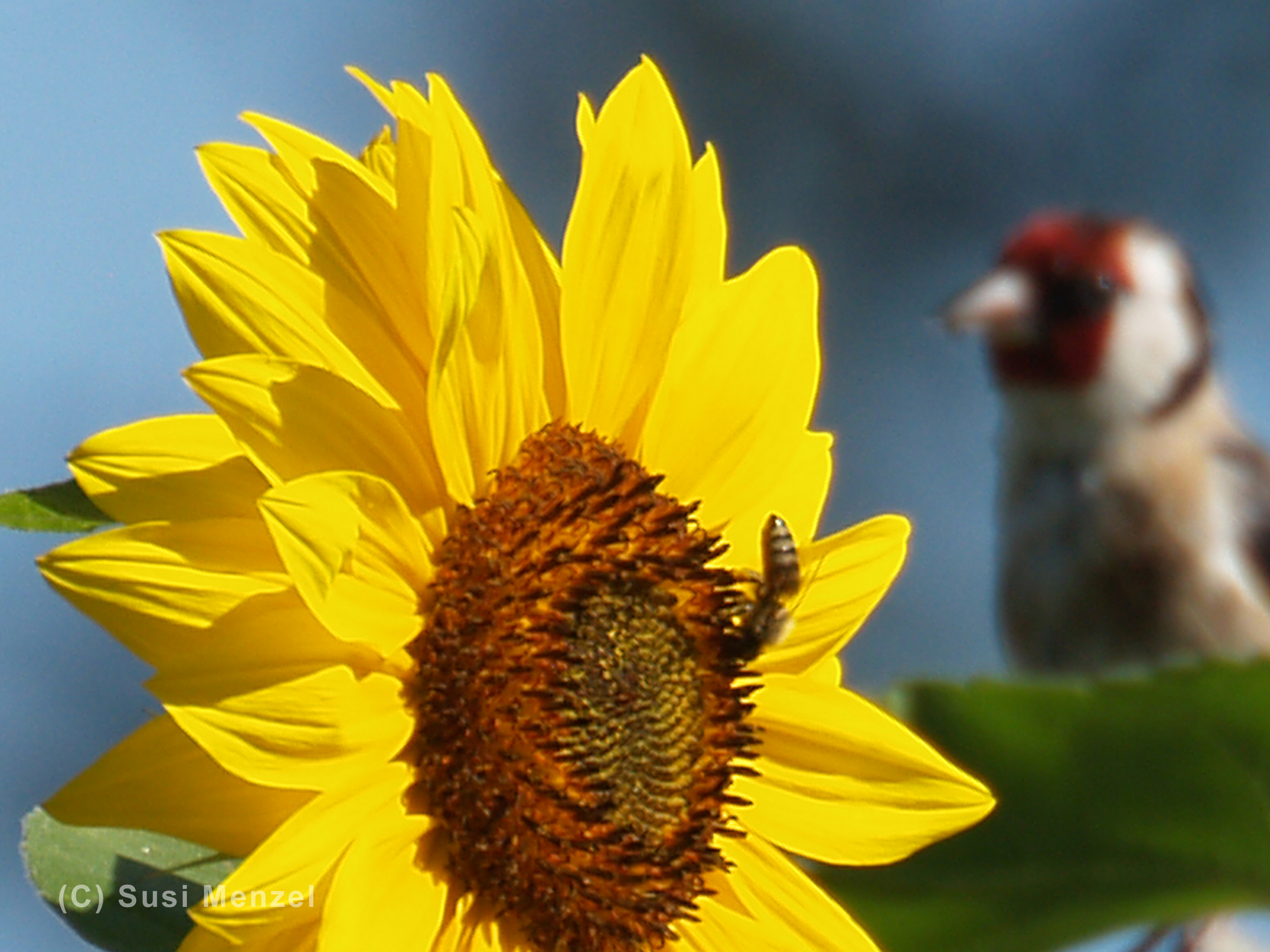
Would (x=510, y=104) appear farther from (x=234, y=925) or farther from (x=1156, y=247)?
(x=234, y=925)

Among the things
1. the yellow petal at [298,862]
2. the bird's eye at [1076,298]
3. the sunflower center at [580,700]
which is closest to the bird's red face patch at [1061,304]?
the bird's eye at [1076,298]

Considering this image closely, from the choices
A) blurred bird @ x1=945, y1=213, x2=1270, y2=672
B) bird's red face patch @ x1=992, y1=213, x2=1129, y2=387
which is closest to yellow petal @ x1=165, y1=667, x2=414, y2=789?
blurred bird @ x1=945, y1=213, x2=1270, y2=672

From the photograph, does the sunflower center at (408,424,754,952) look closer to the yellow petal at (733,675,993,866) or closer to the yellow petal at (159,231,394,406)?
the yellow petal at (733,675,993,866)

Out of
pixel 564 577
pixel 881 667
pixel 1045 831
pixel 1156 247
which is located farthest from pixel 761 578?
pixel 881 667

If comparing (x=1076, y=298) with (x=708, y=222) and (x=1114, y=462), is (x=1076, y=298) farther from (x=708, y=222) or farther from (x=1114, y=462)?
(x=708, y=222)

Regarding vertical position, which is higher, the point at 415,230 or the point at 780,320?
the point at 780,320

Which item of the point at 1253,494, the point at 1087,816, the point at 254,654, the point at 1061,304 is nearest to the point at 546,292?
the point at 254,654
